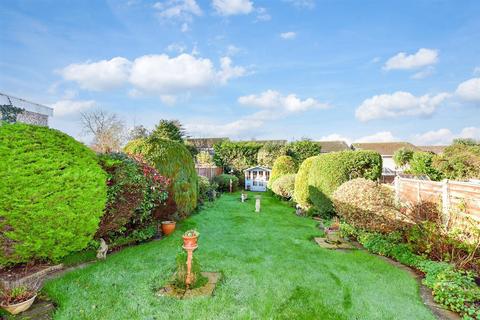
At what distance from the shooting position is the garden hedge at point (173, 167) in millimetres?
8695

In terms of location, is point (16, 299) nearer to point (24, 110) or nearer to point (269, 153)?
point (24, 110)

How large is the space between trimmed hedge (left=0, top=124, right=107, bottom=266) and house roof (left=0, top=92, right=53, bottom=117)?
1120 cm

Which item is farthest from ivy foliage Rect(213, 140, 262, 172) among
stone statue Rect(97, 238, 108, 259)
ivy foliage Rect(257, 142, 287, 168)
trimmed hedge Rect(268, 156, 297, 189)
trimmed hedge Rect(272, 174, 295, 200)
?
stone statue Rect(97, 238, 108, 259)

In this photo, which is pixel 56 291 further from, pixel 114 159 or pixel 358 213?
pixel 358 213

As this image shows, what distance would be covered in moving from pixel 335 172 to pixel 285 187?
584cm

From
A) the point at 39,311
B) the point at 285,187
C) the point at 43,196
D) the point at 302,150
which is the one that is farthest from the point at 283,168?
the point at 39,311

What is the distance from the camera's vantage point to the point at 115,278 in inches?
172

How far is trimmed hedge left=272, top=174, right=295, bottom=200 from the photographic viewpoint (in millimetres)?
16062

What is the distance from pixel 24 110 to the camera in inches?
548

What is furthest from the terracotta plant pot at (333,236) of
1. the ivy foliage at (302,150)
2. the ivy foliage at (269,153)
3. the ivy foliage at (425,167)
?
the ivy foliage at (302,150)

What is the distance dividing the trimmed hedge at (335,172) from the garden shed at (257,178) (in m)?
12.0

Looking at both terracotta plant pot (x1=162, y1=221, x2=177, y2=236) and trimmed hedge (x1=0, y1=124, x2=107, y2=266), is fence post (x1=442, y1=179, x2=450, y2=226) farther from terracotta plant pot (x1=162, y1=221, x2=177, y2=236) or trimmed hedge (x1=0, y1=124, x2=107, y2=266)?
trimmed hedge (x1=0, y1=124, x2=107, y2=266)

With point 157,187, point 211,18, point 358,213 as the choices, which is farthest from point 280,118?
point 157,187

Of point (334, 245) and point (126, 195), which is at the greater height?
point (126, 195)
